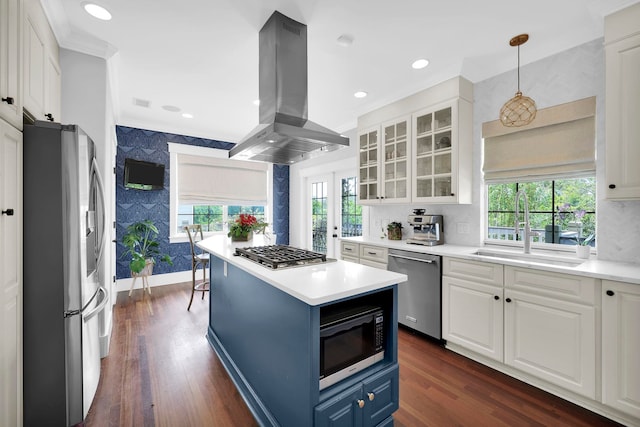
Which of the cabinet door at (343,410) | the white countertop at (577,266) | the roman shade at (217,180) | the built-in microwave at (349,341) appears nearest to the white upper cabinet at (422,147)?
the white countertop at (577,266)

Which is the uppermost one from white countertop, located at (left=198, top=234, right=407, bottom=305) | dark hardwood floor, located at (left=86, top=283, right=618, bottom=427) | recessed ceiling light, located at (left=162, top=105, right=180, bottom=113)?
recessed ceiling light, located at (left=162, top=105, right=180, bottom=113)

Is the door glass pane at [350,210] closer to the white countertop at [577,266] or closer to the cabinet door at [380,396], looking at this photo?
the white countertop at [577,266]

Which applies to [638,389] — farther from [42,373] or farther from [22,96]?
[22,96]

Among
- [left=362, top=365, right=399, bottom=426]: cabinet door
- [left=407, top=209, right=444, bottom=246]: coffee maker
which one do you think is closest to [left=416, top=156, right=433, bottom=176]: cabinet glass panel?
[left=407, top=209, right=444, bottom=246]: coffee maker

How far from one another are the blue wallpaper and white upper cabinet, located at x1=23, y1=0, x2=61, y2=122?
238 centimetres

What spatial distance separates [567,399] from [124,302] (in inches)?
191

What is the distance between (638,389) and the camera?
1645mm

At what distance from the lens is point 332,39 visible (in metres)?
2.35

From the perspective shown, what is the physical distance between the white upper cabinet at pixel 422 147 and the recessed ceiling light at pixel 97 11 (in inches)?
110

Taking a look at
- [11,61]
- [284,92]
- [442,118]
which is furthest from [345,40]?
[11,61]

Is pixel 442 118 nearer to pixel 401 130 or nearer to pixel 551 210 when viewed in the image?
pixel 401 130

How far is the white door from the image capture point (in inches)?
50.1

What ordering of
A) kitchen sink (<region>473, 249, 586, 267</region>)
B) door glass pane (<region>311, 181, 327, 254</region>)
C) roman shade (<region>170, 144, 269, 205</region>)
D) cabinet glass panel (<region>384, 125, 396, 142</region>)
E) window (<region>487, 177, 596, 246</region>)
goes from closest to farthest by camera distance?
kitchen sink (<region>473, 249, 586, 267</region>) → window (<region>487, 177, 596, 246</region>) → cabinet glass panel (<region>384, 125, 396, 142</region>) → roman shade (<region>170, 144, 269, 205</region>) → door glass pane (<region>311, 181, 327, 254</region>)

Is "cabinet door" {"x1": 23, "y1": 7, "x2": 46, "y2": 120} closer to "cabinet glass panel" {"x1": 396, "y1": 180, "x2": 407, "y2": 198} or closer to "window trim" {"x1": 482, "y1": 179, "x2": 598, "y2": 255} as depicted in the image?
"cabinet glass panel" {"x1": 396, "y1": 180, "x2": 407, "y2": 198}
